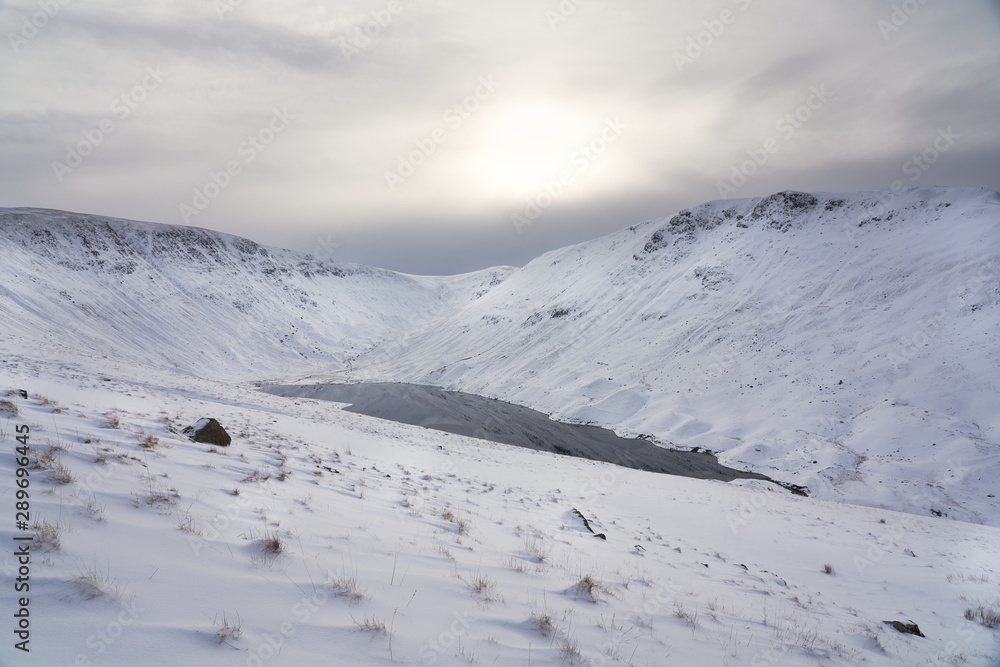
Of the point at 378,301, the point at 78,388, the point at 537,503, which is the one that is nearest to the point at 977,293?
the point at 537,503

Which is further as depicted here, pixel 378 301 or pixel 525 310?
pixel 378 301

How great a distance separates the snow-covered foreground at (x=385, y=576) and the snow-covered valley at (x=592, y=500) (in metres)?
0.03

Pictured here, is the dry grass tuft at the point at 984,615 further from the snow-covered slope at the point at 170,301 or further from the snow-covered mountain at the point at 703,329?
the snow-covered slope at the point at 170,301

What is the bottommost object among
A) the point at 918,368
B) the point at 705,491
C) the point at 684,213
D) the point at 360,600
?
the point at 705,491

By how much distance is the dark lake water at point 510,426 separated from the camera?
28.8 metres

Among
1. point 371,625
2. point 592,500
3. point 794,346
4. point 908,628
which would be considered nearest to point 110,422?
point 371,625

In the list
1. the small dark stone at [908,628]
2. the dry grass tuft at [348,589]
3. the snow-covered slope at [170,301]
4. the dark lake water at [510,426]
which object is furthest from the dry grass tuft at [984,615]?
the snow-covered slope at [170,301]

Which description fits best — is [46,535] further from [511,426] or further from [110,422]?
[511,426]

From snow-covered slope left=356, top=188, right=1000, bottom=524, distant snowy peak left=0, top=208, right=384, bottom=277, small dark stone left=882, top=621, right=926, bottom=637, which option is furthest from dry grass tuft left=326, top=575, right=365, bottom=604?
distant snowy peak left=0, top=208, right=384, bottom=277

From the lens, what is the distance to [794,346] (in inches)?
1651

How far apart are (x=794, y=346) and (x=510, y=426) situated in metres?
28.9

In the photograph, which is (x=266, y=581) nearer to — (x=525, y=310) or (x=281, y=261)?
(x=525, y=310)

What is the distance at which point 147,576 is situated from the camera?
10.5 feet

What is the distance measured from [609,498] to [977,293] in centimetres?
4303
